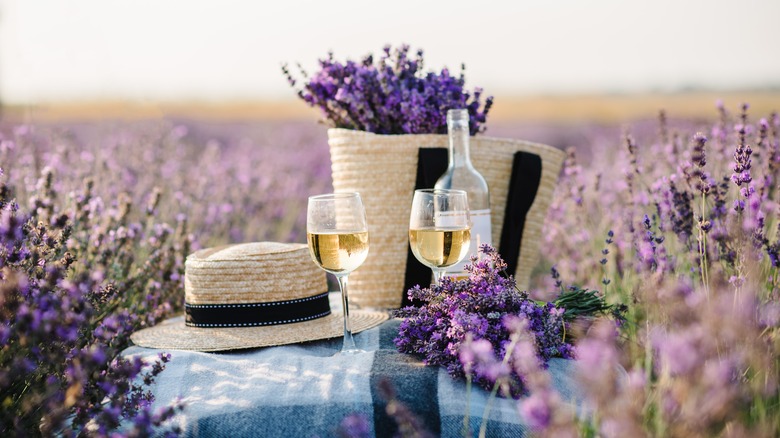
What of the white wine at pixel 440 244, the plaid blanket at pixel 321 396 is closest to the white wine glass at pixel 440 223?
the white wine at pixel 440 244

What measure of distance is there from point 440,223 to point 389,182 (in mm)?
930

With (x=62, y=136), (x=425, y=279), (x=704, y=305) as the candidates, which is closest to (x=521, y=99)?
(x=62, y=136)

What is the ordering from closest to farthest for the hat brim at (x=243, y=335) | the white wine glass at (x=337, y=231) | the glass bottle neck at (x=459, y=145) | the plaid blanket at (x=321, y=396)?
the plaid blanket at (x=321, y=396) < the white wine glass at (x=337, y=231) < the hat brim at (x=243, y=335) < the glass bottle neck at (x=459, y=145)

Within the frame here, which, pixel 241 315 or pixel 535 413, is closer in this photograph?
pixel 535 413

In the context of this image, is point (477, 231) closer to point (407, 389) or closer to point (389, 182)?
point (389, 182)

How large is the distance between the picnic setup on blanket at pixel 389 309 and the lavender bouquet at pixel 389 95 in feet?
0.04

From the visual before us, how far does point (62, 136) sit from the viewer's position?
5.33 m

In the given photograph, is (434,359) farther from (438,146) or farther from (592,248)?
(592,248)

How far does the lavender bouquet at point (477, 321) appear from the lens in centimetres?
208

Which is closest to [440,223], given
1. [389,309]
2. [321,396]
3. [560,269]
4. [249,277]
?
[321,396]

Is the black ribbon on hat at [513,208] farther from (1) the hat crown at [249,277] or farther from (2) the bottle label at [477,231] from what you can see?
(1) the hat crown at [249,277]

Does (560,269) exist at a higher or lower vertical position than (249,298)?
lower

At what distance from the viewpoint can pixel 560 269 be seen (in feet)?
14.7

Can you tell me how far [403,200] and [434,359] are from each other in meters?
1.17
